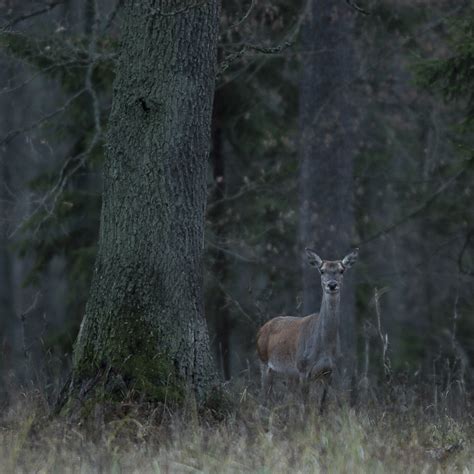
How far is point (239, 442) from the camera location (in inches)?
288

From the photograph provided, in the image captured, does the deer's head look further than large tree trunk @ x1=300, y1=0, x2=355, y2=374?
No

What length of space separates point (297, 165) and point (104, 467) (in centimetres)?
1320

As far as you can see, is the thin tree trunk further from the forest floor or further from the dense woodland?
the forest floor

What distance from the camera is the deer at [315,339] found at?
44.1ft

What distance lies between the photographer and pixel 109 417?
8.62 meters

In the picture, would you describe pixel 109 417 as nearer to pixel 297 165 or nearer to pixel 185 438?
pixel 185 438

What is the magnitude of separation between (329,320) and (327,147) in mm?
4565

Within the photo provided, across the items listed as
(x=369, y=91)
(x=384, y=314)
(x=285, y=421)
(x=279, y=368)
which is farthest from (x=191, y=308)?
(x=384, y=314)

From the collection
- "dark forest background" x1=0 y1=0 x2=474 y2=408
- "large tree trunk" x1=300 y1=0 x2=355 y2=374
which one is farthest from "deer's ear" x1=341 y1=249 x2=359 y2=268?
"large tree trunk" x1=300 y1=0 x2=355 y2=374

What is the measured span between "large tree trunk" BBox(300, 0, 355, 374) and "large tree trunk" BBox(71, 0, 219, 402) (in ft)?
25.8

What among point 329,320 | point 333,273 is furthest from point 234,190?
point 329,320

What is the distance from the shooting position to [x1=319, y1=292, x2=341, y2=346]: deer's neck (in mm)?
13430

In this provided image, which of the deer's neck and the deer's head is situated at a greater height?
the deer's head

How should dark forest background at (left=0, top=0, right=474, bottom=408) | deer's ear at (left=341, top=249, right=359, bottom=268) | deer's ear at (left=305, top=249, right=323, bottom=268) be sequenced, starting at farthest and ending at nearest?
dark forest background at (left=0, top=0, right=474, bottom=408) < deer's ear at (left=305, top=249, right=323, bottom=268) < deer's ear at (left=341, top=249, right=359, bottom=268)
